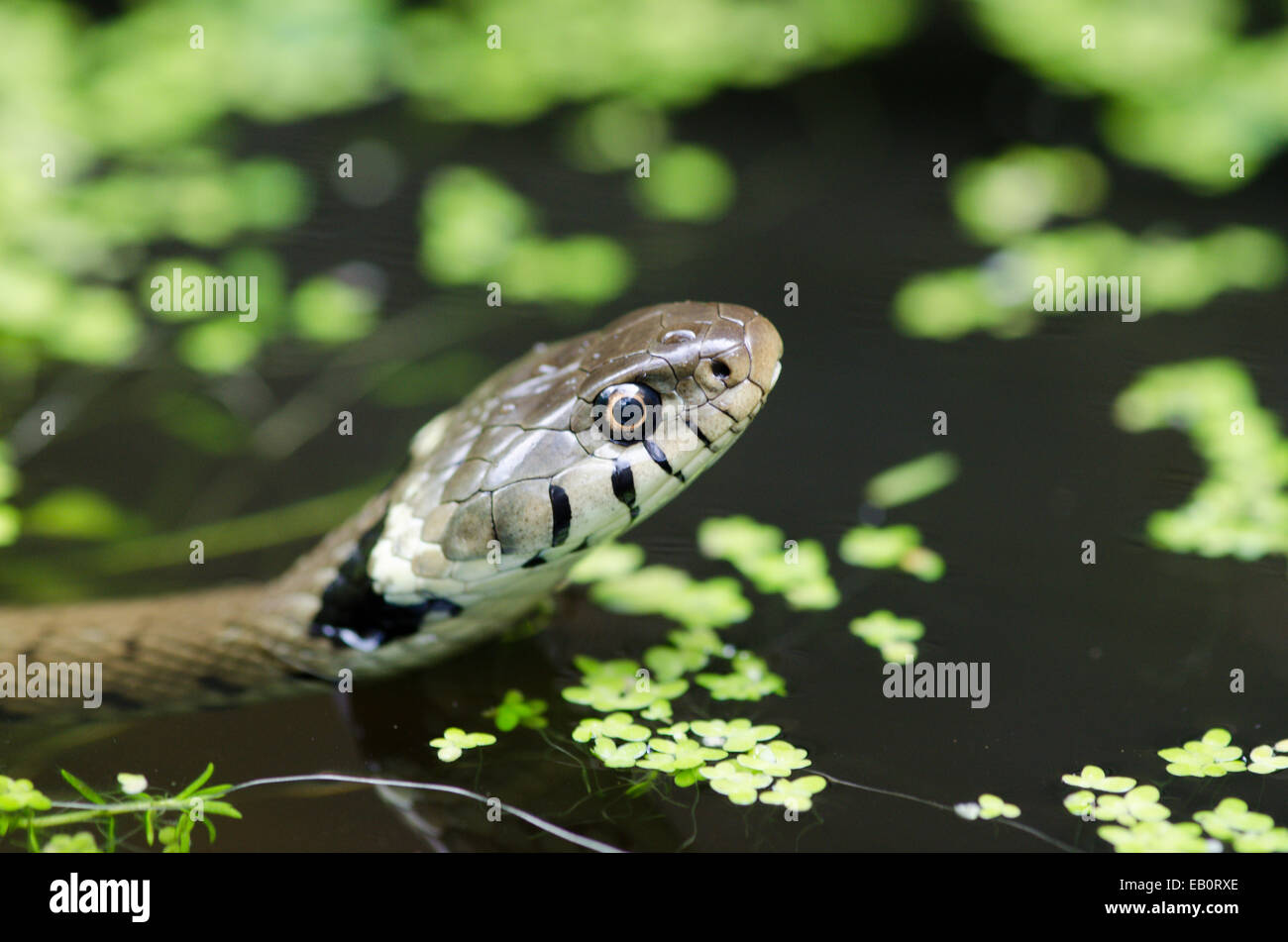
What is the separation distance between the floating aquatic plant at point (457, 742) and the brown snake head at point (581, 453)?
1.27 ft

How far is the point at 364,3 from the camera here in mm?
7285

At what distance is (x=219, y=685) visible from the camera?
3777 millimetres

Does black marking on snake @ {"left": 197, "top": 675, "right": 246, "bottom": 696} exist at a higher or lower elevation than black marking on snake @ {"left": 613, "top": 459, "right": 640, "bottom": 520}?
lower

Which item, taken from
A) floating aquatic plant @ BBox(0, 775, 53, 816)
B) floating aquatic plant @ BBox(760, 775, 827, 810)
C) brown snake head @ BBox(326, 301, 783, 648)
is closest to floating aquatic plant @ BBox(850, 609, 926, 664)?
floating aquatic plant @ BBox(760, 775, 827, 810)

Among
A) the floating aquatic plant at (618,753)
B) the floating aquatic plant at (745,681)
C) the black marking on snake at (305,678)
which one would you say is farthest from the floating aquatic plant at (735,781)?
the black marking on snake at (305,678)

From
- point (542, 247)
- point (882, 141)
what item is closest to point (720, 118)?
point (882, 141)

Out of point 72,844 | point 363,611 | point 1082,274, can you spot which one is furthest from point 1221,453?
point 72,844

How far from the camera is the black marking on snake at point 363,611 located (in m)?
3.56

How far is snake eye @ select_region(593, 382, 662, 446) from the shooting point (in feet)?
10.8

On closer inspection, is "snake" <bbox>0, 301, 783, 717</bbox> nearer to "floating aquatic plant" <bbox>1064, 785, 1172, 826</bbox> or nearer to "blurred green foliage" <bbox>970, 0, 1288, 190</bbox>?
"floating aquatic plant" <bbox>1064, 785, 1172, 826</bbox>

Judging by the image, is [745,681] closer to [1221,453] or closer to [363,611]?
[363,611]

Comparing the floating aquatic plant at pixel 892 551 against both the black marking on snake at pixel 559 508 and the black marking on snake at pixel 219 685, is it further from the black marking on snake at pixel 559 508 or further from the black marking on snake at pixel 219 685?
the black marking on snake at pixel 219 685

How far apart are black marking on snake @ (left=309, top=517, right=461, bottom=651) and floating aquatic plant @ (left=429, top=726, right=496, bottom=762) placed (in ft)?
1.16
